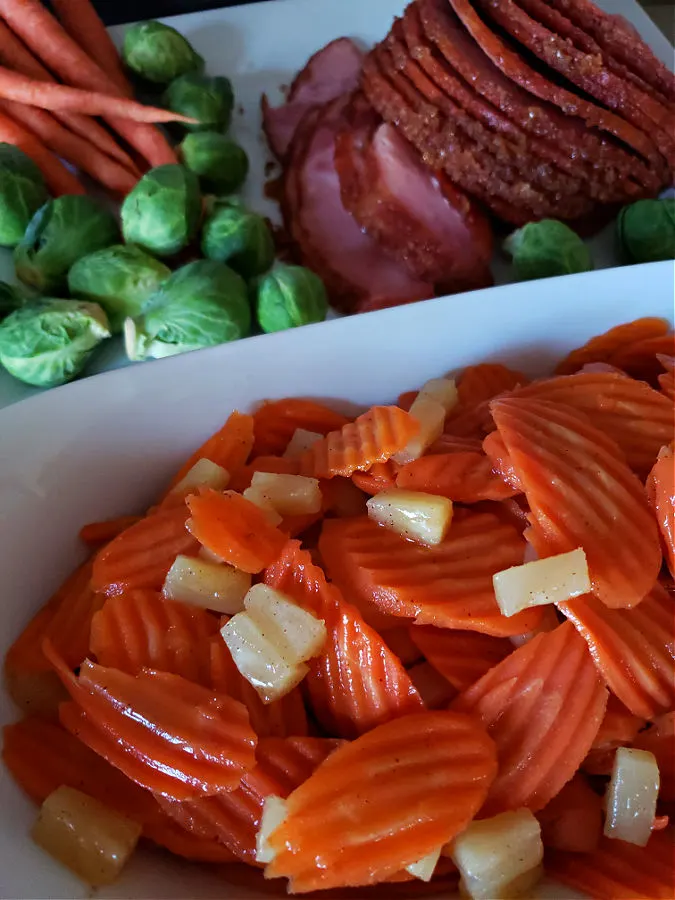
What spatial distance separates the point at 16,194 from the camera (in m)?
1.91

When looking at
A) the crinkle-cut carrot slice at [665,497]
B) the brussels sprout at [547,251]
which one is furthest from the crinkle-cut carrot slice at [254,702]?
the brussels sprout at [547,251]

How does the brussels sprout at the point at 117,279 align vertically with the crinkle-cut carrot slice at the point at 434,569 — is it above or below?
above

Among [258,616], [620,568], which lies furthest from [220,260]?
[620,568]

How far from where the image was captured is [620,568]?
47.7 inches

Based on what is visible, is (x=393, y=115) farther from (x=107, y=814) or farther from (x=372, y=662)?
(x=107, y=814)

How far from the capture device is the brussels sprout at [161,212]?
1.88 metres

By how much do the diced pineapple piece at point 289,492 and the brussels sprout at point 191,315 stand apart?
1.79 ft

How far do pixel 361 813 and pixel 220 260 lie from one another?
1396mm

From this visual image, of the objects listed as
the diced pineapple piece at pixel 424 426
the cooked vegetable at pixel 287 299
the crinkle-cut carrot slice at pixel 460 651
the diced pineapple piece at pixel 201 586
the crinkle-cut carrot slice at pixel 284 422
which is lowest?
the crinkle-cut carrot slice at pixel 460 651

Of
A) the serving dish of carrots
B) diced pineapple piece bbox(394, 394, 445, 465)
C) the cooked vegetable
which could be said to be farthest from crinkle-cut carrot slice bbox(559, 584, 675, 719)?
the cooked vegetable

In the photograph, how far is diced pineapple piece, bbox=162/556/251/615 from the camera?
121cm

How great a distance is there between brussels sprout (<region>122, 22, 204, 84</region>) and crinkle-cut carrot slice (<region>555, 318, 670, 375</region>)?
1.49m

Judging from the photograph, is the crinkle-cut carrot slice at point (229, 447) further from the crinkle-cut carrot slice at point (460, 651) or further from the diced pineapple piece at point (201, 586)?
the crinkle-cut carrot slice at point (460, 651)

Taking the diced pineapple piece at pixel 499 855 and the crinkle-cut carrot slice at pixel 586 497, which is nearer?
the diced pineapple piece at pixel 499 855
